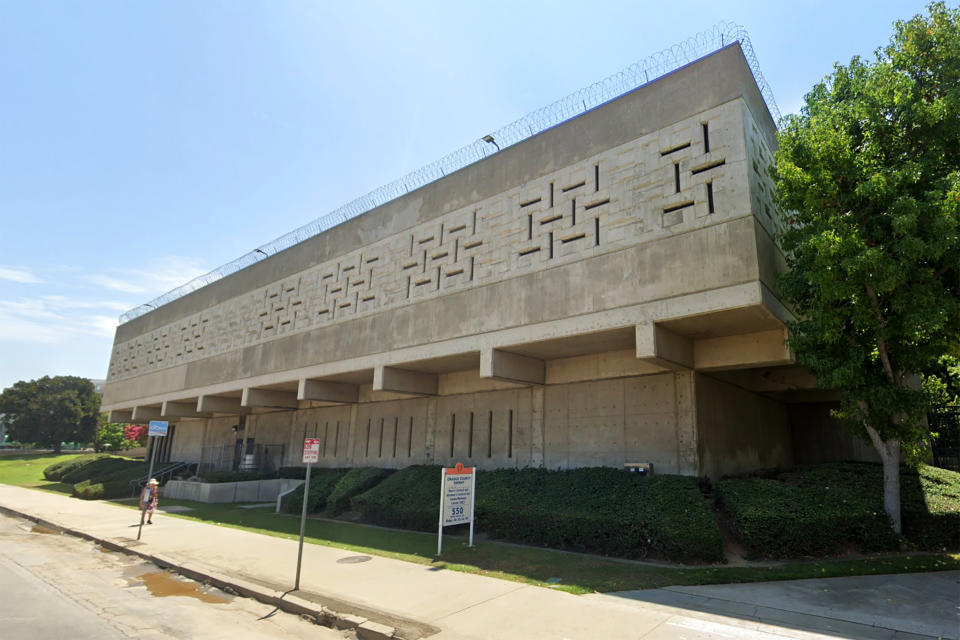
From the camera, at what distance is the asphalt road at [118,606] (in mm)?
7453

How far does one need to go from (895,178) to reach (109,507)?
103 ft

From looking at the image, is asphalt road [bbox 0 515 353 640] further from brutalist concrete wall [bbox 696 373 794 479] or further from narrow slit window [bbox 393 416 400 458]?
narrow slit window [bbox 393 416 400 458]

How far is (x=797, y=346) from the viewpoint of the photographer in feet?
41.9

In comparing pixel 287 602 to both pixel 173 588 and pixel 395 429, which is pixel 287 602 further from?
pixel 395 429

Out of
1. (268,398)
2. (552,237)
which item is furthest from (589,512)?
(268,398)

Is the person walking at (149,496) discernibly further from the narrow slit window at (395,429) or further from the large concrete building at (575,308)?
the narrow slit window at (395,429)

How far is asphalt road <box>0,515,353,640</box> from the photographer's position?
7.45 meters

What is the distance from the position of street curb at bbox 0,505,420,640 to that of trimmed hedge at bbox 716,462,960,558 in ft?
27.2

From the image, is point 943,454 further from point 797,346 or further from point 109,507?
point 109,507

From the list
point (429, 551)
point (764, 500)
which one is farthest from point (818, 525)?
point (429, 551)

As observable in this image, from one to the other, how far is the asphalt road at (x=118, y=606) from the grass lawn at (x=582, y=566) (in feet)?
13.1

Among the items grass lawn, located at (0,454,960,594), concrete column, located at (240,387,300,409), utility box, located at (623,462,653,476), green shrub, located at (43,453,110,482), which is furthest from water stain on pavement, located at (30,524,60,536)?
green shrub, located at (43,453,110,482)

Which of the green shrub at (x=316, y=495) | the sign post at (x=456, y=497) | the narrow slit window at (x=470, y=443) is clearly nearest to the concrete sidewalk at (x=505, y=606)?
the sign post at (x=456, y=497)

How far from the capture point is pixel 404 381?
2197 cm
